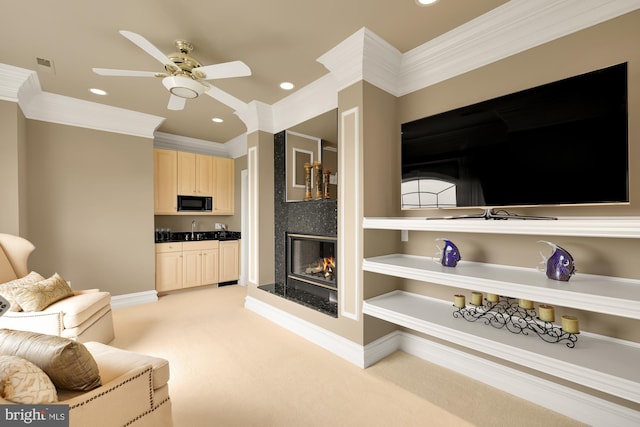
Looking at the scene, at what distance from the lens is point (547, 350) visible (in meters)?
1.54

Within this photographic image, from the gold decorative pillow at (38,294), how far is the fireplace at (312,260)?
7.47 ft

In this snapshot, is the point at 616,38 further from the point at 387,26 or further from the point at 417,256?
the point at 417,256

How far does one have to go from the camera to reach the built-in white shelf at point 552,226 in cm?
128

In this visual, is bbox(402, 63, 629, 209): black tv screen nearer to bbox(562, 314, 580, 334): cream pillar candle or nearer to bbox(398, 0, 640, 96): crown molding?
bbox(398, 0, 640, 96): crown molding

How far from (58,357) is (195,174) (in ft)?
13.3

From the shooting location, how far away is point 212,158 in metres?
4.98

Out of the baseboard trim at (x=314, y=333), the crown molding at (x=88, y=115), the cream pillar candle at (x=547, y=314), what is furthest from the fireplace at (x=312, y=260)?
the crown molding at (x=88, y=115)

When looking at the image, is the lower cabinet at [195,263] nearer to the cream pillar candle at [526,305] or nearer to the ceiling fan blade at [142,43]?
the ceiling fan blade at [142,43]

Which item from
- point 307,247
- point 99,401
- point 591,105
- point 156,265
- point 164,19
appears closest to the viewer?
point 99,401

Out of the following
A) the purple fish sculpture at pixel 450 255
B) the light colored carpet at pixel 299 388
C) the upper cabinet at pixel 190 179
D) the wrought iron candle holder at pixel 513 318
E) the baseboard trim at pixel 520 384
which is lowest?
the light colored carpet at pixel 299 388

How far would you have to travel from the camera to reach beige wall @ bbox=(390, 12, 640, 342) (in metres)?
1.57

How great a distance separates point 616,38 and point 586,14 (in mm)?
230

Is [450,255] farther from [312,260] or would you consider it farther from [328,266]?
[312,260]

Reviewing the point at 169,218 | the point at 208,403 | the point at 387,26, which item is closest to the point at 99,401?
the point at 208,403
